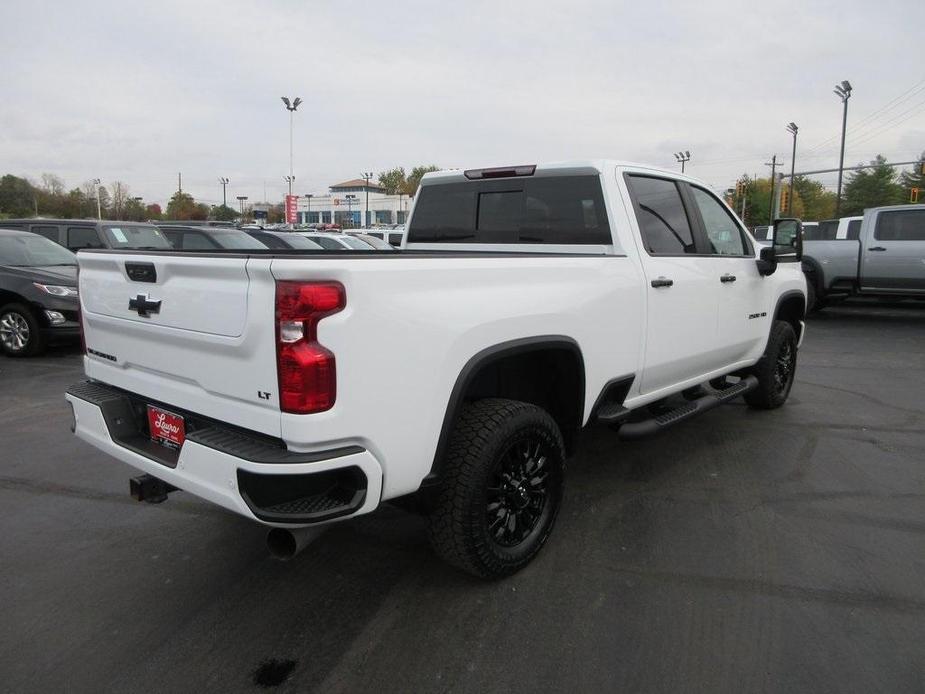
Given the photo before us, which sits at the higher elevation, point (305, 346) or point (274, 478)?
point (305, 346)

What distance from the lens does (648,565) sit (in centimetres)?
323

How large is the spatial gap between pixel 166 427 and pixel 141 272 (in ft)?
2.16

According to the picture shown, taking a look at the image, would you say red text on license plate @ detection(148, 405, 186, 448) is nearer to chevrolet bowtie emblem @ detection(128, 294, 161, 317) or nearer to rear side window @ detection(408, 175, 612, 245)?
chevrolet bowtie emblem @ detection(128, 294, 161, 317)

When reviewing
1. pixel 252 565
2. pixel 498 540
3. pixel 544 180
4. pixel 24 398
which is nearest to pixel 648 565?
pixel 498 540

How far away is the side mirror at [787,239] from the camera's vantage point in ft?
16.5

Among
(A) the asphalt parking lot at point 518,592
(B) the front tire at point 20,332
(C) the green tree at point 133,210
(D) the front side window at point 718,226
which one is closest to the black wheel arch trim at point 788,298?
(D) the front side window at point 718,226

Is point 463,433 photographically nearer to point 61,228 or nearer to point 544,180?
point 544,180

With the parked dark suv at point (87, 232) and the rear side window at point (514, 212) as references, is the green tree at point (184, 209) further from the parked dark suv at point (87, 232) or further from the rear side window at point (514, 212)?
the rear side window at point (514, 212)

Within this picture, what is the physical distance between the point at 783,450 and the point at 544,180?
272 centimetres

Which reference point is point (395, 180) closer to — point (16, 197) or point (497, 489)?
point (16, 197)

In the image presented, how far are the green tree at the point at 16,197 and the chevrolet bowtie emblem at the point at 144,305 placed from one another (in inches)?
3044

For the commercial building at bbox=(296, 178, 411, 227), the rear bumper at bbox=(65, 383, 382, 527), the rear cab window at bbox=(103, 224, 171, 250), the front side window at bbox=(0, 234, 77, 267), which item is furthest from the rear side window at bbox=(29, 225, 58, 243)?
the commercial building at bbox=(296, 178, 411, 227)

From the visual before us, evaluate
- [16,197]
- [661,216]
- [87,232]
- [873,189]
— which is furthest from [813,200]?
[661,216]

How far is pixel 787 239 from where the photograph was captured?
5.04 metres
